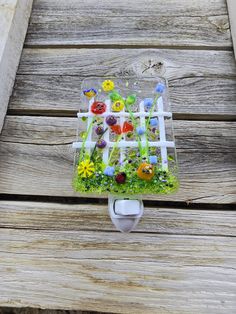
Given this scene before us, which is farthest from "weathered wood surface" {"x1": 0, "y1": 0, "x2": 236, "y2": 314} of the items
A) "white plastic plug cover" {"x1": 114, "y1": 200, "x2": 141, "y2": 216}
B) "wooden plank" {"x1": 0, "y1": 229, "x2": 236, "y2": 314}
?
"white plastic plug cover" {"x1": 114, "y1": 200, "x2": 141, "y2": 216}

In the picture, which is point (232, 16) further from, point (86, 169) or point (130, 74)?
point (86, 169)

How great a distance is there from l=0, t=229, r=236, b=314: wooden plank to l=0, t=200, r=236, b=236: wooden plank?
1 cm

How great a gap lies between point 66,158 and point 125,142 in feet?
0.58

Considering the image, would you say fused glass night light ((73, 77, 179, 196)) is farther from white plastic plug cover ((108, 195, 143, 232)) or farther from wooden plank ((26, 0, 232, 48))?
wooden plank ((26, 0, 232, 48))

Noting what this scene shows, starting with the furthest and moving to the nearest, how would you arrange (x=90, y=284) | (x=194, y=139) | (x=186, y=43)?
(x=186, y=43) < (x=194, y=139) < (x=90, y=284)

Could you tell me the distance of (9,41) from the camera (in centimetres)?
85

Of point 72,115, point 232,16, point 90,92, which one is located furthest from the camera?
point 232,16

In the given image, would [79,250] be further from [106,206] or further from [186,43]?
[186,43]


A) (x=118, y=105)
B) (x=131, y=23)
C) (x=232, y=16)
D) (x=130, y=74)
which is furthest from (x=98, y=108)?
(x=232, y=16)

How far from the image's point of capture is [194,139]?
79 cm

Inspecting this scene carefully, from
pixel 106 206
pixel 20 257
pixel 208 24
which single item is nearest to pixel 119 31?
pixel 208 24

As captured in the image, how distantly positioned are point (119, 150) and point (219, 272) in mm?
287

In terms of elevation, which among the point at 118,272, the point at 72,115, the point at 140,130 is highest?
the point at 72,115

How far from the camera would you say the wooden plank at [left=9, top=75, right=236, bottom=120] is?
32.5 inches
